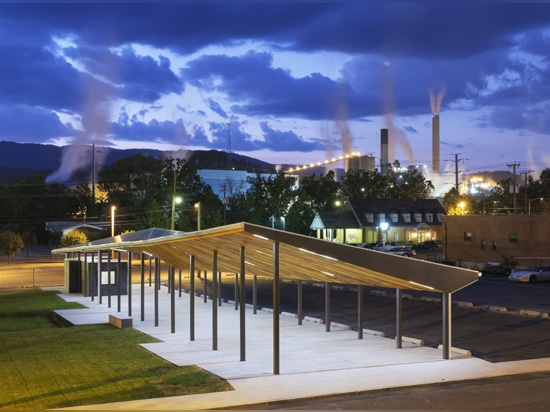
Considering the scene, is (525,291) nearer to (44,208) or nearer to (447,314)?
(447,314)

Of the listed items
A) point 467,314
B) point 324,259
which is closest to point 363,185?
point 467,314

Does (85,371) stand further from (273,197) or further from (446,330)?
(273,197)

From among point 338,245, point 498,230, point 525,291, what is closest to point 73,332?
point 338,245

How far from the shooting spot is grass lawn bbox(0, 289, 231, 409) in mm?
12898

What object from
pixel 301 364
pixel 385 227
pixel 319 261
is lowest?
pixel 385 227

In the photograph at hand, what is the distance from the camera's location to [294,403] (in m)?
12.3

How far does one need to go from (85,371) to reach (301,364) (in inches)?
190

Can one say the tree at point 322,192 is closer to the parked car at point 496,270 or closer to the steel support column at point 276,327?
the parked car at point 496,270

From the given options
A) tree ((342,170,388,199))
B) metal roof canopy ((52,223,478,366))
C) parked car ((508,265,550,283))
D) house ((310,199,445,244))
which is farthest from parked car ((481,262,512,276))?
tree ((342,170,388,199))

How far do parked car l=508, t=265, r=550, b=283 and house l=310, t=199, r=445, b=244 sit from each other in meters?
48.0

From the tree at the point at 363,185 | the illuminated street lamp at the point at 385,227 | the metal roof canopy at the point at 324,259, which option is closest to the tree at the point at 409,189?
the tree at the point at 363,185

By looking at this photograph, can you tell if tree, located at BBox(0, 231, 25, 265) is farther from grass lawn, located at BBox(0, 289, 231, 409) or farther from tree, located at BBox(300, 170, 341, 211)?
tree, located at BBox(300, 170, 341, 211)

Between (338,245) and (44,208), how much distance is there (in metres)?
101

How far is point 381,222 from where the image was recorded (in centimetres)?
9800
